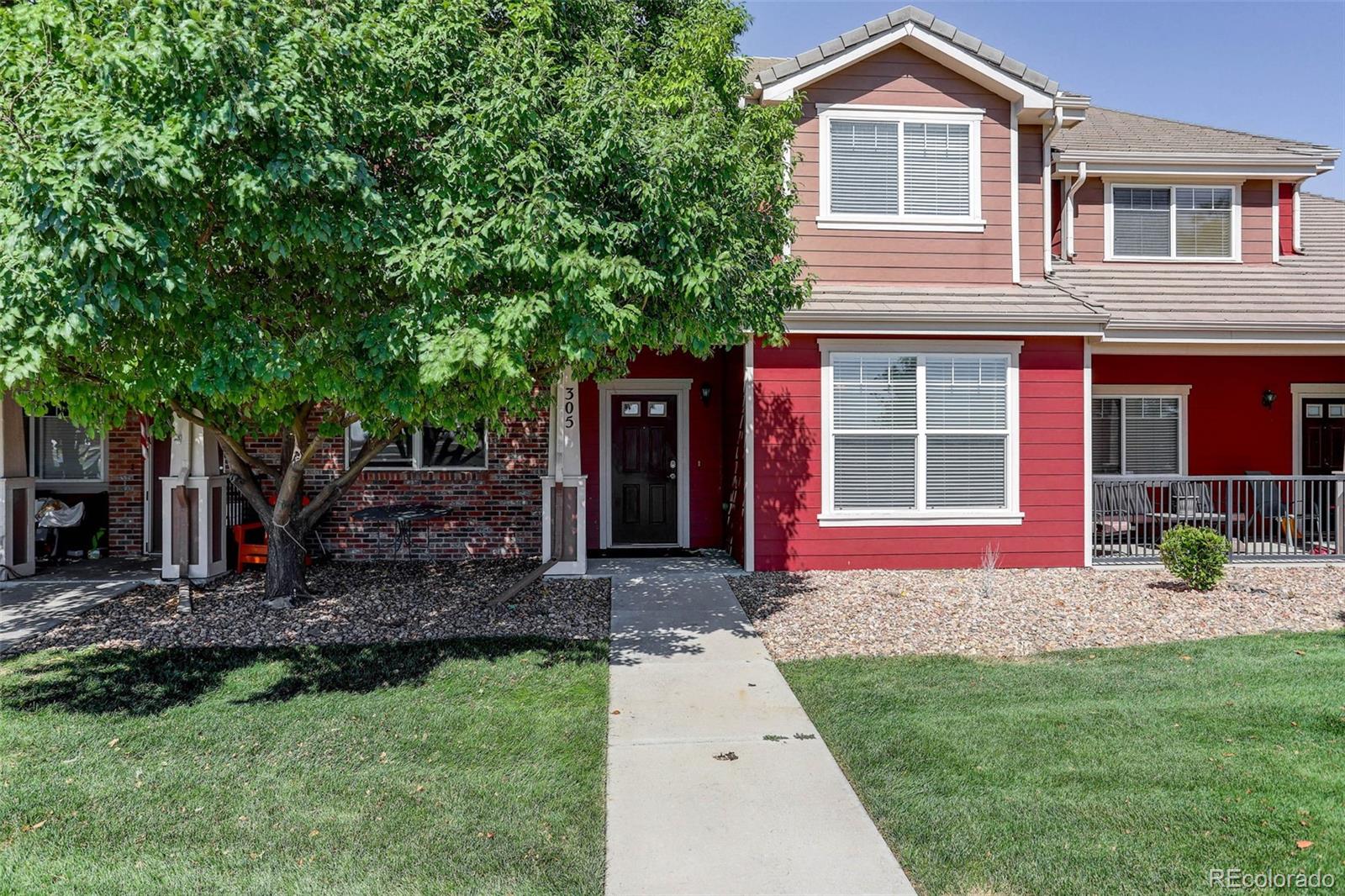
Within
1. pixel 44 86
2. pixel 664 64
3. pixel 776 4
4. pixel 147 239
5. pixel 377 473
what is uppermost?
pixel 776 4

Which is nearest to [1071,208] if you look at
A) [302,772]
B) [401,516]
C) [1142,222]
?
[1142,222]

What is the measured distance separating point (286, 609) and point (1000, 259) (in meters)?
8.89

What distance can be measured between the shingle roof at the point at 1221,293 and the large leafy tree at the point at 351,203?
21.8 ft

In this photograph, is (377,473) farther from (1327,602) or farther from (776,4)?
(1327,602)

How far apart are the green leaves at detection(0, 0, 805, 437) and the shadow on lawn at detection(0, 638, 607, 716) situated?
1874mm

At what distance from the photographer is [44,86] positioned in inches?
162

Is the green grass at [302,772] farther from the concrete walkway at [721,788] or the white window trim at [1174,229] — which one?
the white window trim at [1174,229]

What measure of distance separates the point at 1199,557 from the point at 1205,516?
2.07 metres

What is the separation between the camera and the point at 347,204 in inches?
173

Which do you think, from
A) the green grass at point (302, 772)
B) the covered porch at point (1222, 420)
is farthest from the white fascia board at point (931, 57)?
the green grass at point (302, 772)

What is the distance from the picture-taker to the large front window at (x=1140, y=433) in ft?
38.5

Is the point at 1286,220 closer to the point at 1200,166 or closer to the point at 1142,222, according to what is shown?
the point at 1200,166

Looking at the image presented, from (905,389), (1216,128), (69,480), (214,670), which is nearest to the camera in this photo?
(214,670)

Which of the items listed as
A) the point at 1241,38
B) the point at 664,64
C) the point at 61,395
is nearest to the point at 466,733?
the point at 61,395
